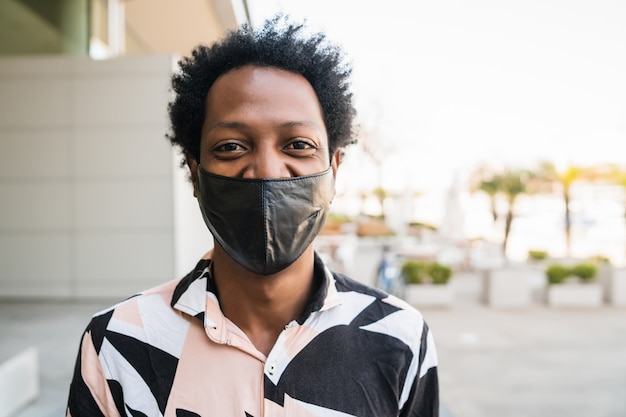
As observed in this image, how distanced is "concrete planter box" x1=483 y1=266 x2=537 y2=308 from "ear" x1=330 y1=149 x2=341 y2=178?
819cm

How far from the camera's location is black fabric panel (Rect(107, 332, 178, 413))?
47.7 inches

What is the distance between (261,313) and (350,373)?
0.27 m

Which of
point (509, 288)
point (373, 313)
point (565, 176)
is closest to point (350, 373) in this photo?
point (373, 313)

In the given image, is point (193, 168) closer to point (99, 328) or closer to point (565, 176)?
point (99, 328)

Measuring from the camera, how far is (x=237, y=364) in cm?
122

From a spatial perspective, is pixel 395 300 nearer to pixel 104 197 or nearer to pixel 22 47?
pixel 104 197

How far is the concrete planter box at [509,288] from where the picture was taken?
9.02 m

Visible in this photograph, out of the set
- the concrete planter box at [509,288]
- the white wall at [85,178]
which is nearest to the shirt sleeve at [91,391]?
the white wall at [85,178]

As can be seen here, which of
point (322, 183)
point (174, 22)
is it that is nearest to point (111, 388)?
point (322, 183)

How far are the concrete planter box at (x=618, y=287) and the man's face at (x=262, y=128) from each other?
32.1 ft

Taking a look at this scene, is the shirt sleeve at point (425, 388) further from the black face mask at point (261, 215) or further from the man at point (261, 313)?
the black face mask at point (261, 215)

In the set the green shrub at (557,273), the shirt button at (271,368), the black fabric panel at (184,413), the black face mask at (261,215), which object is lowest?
the green shrub at (557,273)

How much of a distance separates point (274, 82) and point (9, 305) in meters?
8.48

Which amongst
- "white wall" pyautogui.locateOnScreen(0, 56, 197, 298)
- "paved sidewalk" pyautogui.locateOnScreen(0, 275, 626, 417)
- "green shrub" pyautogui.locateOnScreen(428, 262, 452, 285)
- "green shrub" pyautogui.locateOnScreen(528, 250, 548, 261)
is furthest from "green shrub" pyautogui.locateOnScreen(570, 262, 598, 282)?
"white wall" pyautogui.locateOnScreen(0, 56, 197, 298)
